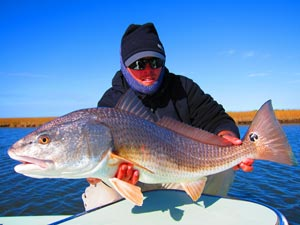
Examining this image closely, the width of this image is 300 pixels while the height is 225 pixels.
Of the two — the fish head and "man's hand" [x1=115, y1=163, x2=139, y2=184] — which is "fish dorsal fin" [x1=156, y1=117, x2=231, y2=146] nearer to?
"man's hand" [x1=115, y1=163, x2=139, y2=184]

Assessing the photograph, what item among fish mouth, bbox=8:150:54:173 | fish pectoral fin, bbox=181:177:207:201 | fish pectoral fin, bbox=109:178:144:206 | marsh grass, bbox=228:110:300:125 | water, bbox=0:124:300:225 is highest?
fish mouth, bbox=8:150:54:173

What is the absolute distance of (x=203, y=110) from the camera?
4215mm

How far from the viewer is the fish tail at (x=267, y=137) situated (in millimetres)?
2977

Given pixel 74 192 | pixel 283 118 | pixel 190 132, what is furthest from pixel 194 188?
pixel 283 118

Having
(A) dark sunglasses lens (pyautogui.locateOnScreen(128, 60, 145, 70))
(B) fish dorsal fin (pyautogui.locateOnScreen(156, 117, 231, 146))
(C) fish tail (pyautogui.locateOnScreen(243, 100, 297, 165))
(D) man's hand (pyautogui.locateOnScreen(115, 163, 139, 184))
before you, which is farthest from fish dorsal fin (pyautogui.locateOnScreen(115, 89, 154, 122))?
(C) fish tail (pyautogui.locateOnScreen(243, 100, 297, 165))

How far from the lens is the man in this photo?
3.70 metres

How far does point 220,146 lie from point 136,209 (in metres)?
1.08

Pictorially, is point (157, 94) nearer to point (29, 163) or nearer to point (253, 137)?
point (253, 137)

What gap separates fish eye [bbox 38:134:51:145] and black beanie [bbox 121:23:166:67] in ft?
5.51

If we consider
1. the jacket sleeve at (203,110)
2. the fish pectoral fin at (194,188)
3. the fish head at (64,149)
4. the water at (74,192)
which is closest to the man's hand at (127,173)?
the fish head at (64,149)

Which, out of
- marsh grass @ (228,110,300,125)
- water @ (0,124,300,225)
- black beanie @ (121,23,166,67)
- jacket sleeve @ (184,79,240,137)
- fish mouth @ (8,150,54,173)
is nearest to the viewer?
fish mouth @ (8,150,54,173)

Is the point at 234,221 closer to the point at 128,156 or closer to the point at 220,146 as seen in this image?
the point at 220,146

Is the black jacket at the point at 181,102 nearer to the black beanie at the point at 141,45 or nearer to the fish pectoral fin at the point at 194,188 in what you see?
the black beanie at the point at 141,45

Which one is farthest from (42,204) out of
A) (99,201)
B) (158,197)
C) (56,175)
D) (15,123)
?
(15,123)
